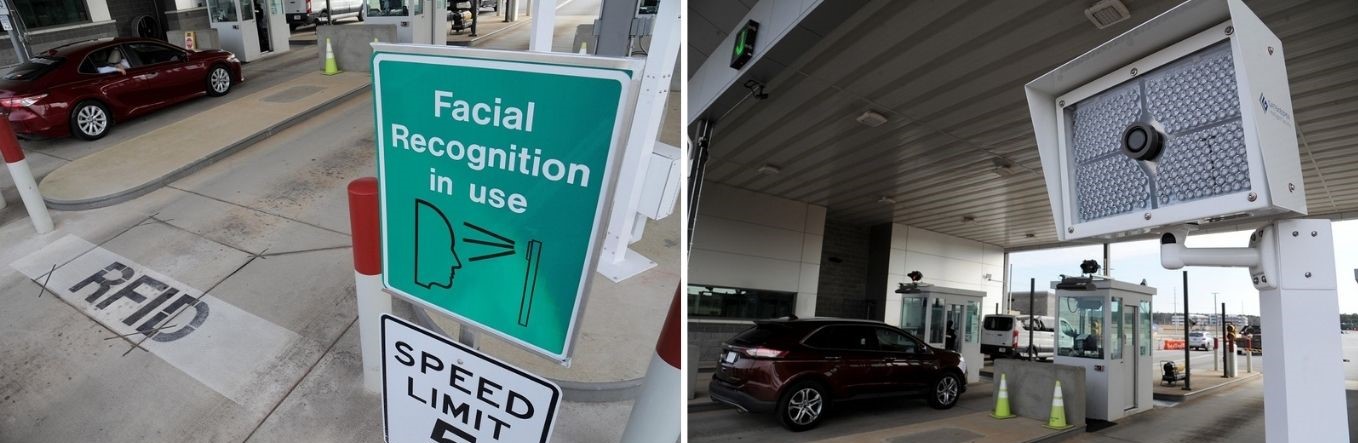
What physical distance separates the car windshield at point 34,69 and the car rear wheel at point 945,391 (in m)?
13.4

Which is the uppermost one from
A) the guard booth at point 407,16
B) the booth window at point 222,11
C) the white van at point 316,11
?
the white van at point 316,11

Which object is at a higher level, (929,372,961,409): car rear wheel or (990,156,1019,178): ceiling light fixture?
(990,156,1019,178): ceiling light fixture

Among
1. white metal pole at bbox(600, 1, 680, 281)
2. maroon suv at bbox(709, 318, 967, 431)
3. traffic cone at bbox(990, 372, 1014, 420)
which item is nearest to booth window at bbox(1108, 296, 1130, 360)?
traffic cone at bbox(990, 372, 1014, 420)

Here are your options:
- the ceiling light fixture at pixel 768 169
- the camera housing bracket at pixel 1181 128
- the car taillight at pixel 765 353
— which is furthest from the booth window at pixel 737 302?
the camera housing bracket at pixel 1181 128

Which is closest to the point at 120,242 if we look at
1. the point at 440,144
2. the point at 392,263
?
the point at 392,263

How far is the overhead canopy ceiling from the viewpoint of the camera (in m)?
6.79

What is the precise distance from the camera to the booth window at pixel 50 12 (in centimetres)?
1862

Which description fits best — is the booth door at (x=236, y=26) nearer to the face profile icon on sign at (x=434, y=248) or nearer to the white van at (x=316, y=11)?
the white van at (x=316, y=11)

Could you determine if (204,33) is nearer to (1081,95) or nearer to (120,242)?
(120,242)

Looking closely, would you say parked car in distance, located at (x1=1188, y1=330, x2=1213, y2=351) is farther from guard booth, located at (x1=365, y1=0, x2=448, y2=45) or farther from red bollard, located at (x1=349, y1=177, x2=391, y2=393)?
red bollard, located at (x1=349, y1=177, x2=391, y2=393)

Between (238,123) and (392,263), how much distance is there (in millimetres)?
9909

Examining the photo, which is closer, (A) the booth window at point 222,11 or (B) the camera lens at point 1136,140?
(B) the camera lens at point 1136,140

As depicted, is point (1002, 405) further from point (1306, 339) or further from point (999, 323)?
point (999, 323)

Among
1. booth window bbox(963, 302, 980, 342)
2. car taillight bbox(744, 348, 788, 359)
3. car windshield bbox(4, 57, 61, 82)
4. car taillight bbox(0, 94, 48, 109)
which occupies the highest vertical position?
car windshield bbox(4, 57, 61, 82)
